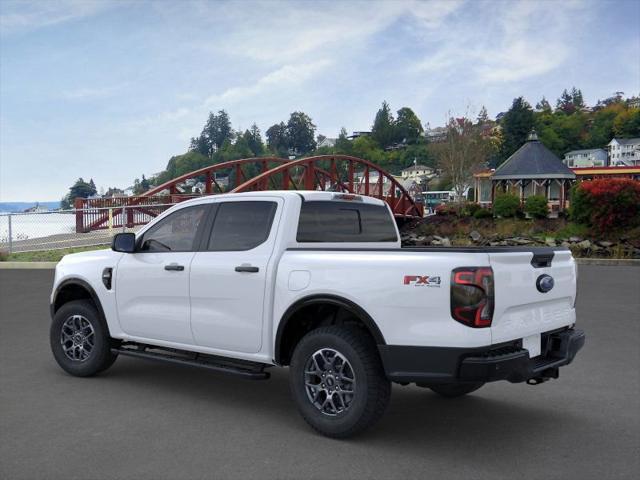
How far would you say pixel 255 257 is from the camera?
548cm

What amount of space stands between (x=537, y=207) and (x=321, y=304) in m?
30.6

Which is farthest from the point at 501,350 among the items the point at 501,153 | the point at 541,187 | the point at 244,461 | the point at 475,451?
the point at 501,153

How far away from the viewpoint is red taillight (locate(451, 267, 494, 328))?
432 cm

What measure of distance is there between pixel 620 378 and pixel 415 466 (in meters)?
3.37

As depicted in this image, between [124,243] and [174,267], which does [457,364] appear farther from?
[124,243]

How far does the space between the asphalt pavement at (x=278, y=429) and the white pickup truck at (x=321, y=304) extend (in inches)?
13.3

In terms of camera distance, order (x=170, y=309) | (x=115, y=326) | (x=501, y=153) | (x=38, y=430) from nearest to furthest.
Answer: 1. (x=38, y=430)
2. (x=170, y=309)
3. (x=115, y=326)
4. (x=501, y=153)

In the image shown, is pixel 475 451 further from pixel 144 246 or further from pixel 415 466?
pixel 144 246

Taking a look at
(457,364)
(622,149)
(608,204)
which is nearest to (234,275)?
(457,364)

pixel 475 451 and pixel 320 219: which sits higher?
pixel 320 219

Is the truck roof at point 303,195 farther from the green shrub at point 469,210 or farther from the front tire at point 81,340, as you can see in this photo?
the green shrub at point 469,210

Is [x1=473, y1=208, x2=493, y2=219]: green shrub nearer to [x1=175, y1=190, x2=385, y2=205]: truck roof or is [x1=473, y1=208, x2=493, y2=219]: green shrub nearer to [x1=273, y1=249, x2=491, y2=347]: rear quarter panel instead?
[x1=175, y1=190, x2=385, y2=205]: truck roof

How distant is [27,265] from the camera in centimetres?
2077

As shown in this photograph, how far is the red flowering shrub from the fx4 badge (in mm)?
23336
